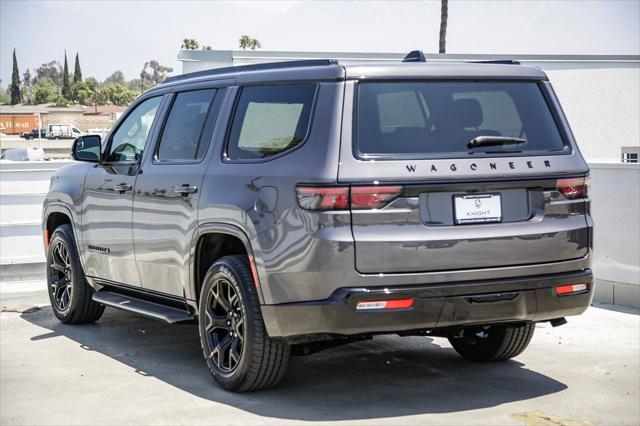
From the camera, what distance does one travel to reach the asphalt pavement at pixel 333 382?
625 centimetres

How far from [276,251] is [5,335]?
3653 mm

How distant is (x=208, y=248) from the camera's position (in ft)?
23.4

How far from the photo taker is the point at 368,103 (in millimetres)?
6191

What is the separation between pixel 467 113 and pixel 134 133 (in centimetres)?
296

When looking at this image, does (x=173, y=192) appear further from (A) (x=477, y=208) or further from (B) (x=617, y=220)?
(B) (x=617, y=220)

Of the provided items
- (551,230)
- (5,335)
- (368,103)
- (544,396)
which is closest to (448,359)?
(544,396)

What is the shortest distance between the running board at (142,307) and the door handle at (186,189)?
820mm

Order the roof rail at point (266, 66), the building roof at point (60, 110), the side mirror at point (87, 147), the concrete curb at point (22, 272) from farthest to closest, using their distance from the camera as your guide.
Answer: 1. the building roof at point (60, 110)
2. the concrete curb at point (22, 272)
3. the side mirror at point (87, 147)
4. the roof rail at point (266, 66)

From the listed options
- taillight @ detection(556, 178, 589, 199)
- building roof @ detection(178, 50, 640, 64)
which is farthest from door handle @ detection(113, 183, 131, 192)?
building roof @ detection(178, 50, 640, 64)

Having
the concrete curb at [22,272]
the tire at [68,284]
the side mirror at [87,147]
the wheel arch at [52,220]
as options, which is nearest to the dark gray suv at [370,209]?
the side mirror at [87,147]

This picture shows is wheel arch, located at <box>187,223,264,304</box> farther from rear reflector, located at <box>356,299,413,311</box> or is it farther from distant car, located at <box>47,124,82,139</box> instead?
distant car, located at <box>47,124,82,139</box>

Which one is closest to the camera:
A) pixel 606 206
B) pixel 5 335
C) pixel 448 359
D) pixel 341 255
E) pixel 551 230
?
pixel 341 255

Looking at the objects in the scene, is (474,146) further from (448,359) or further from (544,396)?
(448,359)

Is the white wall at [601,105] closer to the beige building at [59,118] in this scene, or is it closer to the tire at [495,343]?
the tire at [495,343]
